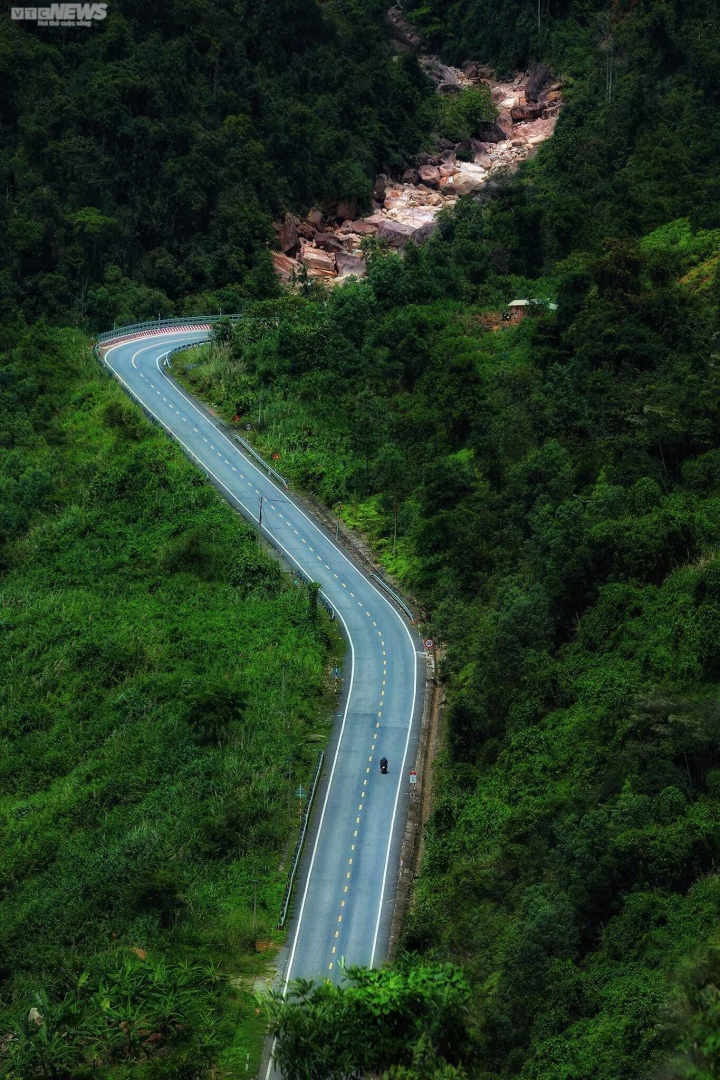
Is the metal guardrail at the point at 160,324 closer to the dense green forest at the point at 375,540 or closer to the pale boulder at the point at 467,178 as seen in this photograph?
the dense green forest at the point at 375,540

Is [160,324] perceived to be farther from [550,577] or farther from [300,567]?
[550,577]

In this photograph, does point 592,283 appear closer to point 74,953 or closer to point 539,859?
point 539,859

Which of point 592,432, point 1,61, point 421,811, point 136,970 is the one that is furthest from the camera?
point 1,61

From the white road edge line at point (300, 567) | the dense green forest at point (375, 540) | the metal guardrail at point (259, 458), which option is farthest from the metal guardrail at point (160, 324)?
the metal guardrail at point (259, 458)

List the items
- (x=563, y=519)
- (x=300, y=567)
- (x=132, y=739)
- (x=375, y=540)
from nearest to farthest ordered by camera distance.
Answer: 1. (x=563, y=519)
2. (x=132, y=739)
3. (x=300, y=567)
4. (x=375, y=540)

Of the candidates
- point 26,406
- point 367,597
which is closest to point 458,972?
point 367,597

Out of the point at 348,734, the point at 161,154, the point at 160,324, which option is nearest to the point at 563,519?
the point at 348,734

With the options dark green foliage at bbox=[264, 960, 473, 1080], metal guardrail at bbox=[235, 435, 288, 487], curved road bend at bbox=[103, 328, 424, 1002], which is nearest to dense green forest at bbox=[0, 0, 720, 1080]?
dark green foliage at bbox=[264, 960, 473, 1080]
